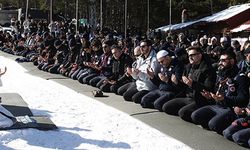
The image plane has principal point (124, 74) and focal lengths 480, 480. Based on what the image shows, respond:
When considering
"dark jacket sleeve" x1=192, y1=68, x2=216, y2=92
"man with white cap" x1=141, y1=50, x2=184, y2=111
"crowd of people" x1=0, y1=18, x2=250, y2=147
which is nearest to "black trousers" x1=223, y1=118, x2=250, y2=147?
"crowd of people" x1=0, y1=18, x2=250, y2=147

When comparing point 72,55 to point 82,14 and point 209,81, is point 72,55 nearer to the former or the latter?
point 209,81

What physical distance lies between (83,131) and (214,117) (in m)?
2.00

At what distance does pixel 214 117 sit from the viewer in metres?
7.18

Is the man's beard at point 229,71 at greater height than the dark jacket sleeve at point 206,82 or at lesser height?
greater

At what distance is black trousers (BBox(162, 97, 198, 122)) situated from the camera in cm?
793

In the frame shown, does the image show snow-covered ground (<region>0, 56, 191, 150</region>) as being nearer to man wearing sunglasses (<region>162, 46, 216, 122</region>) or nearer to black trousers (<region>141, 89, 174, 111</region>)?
black trousers (<region>141, 89, 174, 111</region>)

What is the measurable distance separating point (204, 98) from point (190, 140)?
1.10 meters

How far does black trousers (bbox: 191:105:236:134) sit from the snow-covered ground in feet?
2.22

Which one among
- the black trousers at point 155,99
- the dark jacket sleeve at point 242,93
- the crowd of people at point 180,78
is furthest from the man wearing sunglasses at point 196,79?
the dark jacket sleeve at point 242,93

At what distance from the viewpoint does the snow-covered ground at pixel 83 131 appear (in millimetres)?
6594

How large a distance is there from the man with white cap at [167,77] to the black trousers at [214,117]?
1075mm

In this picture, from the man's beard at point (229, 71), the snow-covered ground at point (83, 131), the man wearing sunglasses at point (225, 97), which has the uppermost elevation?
the man's beard at point (229, 71)

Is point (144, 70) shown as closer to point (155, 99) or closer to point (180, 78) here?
point (155, 99)

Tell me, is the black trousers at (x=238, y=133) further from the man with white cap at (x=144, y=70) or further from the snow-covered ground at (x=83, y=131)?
the man with white cap at (x=144, y=70)
